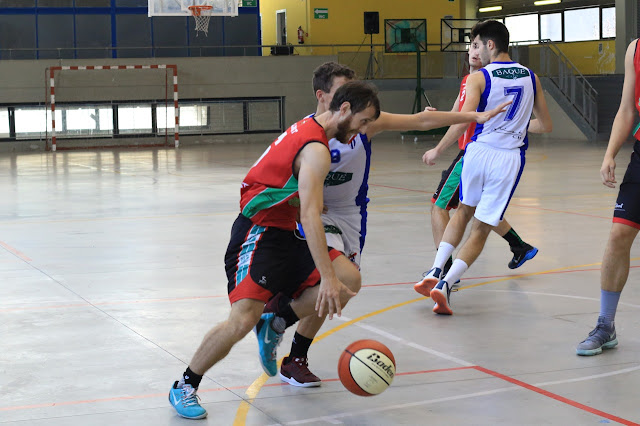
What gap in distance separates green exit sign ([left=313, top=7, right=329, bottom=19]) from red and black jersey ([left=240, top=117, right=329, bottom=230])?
3280 centimetres

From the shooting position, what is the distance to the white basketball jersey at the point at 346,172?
5586mm

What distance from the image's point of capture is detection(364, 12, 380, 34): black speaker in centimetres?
3703

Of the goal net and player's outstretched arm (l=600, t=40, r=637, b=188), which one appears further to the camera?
the goal net

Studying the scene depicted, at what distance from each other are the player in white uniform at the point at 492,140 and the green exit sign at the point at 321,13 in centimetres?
3016

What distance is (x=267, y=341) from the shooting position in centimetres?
521

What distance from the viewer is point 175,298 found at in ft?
24.9

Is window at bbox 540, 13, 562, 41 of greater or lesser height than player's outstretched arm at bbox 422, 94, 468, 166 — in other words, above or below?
above

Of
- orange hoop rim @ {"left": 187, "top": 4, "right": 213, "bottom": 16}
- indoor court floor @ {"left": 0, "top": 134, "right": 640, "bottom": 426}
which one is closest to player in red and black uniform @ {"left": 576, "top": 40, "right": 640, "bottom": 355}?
indoor court floor @ {"left": 0, "top": 134, "right": 640, "bottom": 426}

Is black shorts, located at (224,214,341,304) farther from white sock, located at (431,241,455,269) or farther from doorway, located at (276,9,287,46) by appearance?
doorway, located at (276,9,287,46)

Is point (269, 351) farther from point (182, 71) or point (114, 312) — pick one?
point (182, 71)

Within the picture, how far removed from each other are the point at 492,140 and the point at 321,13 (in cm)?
3050

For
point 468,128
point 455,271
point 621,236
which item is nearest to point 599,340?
point 621,236

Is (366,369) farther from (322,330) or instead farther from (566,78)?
(566,78)

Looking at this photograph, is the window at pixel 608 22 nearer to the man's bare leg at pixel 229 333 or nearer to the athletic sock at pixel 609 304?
the athletic sock at pixel 609 304
